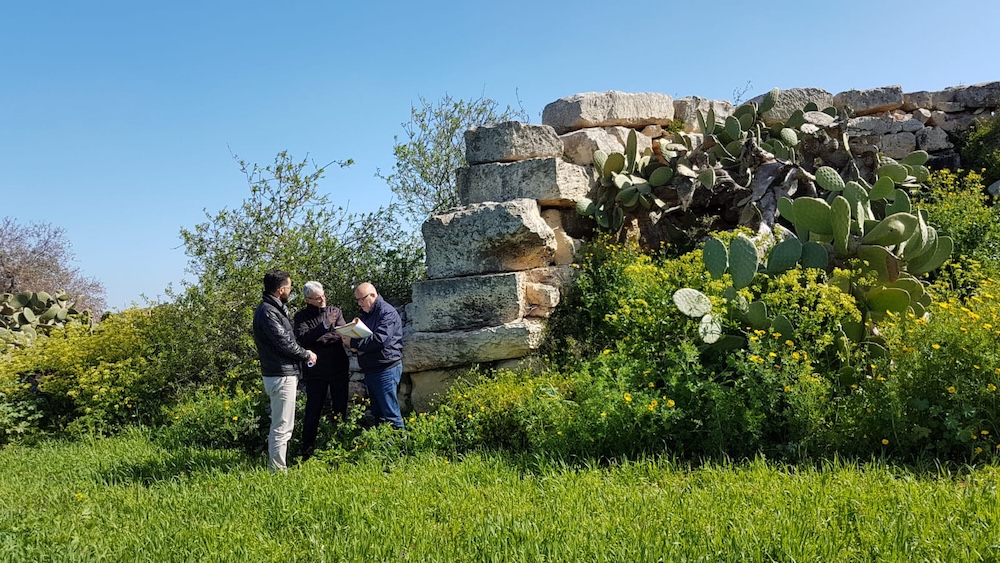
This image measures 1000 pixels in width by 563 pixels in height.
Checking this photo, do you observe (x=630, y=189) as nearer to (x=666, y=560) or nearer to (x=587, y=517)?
(x=587, y=517)

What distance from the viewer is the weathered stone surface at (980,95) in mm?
11648

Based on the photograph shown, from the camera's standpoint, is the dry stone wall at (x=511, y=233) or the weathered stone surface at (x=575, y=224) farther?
the weathered stone surface at (x=575, y=224)

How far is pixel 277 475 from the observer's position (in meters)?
5.35

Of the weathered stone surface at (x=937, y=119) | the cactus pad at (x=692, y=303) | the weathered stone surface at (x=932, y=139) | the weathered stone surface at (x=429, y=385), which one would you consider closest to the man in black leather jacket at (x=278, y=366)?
the weathered stone surface at (x=429, y=385)

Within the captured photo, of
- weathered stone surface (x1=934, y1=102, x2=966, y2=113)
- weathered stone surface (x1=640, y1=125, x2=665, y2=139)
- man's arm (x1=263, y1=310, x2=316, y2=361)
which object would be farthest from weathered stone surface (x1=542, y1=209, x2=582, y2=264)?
weathered stone surface (x1=934, y1=102, x2=966, y2=113)

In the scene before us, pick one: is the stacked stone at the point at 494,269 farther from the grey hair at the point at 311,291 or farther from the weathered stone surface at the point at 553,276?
the grey hair at the point at 311,291

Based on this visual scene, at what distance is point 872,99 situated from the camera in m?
11.9

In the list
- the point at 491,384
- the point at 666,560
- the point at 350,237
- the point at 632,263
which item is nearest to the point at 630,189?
the point at 632,263

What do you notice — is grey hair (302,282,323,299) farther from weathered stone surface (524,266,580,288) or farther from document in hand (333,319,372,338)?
weathered stone surface (524,266,580,288)

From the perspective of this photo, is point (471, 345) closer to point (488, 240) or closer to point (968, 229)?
point (488, 240)

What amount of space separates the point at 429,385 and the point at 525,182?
8.25 ft

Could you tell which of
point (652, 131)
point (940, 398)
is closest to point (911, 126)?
point (652, 131)

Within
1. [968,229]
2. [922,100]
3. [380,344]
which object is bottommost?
[380,344]

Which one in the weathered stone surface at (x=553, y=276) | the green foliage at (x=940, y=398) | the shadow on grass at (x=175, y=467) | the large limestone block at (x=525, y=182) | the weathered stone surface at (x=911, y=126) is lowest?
the shadow on grass at (x=175, y=467)
